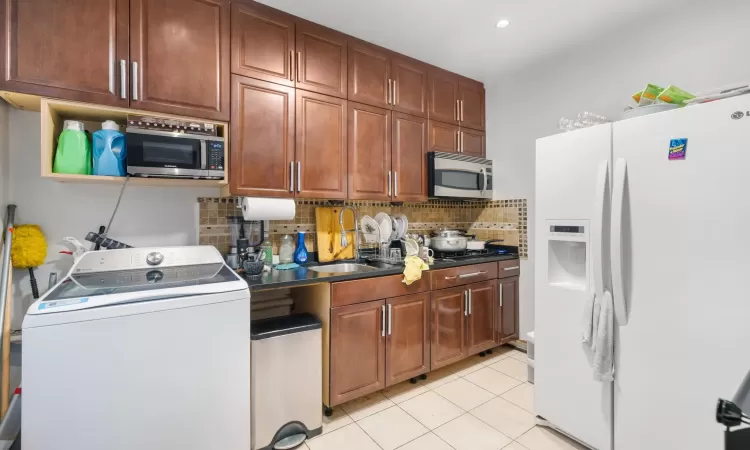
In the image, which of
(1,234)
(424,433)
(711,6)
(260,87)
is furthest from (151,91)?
(711,6)

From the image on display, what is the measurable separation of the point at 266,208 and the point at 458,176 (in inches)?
67.5

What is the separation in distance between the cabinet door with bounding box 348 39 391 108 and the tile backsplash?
825 millimetres

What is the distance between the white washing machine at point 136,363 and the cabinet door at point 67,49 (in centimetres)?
81

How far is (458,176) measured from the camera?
9.31 feet

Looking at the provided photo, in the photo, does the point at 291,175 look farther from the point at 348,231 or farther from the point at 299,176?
the point at 348,231

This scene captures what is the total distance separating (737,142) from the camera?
1.19m

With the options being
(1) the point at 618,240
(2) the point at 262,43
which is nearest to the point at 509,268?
(1) the point at 618,240

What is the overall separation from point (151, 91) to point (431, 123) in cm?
198

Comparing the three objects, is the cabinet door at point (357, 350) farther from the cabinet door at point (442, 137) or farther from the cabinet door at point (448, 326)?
the cabinet door at point (442, 137)

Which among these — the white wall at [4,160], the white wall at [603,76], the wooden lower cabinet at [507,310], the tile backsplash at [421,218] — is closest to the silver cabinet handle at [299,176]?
the tile backsplash at [421,218]

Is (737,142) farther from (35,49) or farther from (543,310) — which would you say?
(35,49)

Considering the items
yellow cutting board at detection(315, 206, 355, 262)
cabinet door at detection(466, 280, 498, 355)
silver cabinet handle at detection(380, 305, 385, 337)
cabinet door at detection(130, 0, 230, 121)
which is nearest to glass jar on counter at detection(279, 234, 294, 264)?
yellow cutting board at detection(315, 206, 355, 262)

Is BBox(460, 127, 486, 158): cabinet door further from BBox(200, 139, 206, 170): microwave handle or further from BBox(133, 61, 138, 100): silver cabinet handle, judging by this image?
BBox(133, 61, 138, 100): silver cabinet handle

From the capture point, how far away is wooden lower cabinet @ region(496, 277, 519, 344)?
2752 millimetres
